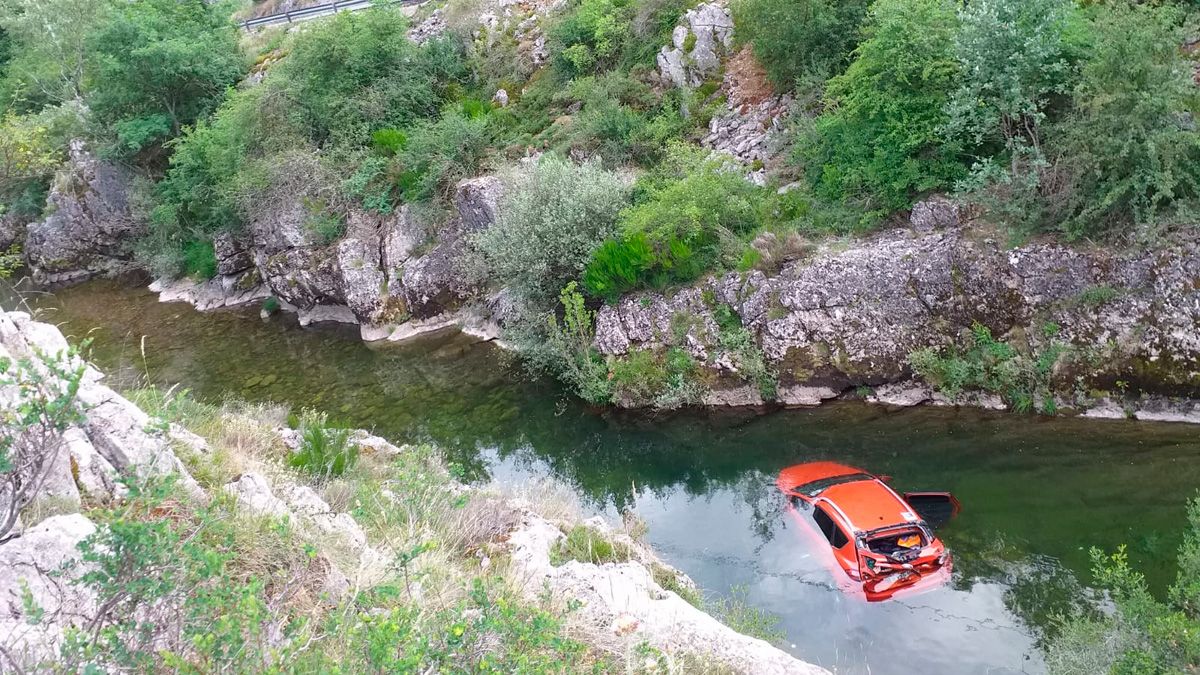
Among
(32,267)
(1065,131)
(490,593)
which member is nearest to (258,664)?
(490,593)

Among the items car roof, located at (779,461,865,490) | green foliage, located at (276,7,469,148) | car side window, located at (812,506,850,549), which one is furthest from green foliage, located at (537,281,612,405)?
green foliage, located at (276,7,469,148)

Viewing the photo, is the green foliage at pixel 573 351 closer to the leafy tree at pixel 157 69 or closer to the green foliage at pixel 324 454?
the green foliage at pixel 324 454

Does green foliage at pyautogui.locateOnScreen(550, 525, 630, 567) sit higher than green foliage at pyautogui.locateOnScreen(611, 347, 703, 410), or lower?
higher

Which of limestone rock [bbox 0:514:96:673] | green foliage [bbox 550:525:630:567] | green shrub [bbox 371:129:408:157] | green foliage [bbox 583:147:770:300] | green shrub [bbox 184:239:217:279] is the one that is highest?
limestone rock [bbox 0:514:96:673]

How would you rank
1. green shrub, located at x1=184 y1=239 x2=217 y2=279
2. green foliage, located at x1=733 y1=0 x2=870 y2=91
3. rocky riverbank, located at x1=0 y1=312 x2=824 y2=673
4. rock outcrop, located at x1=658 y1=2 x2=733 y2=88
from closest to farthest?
1. rocky riverbank, located at x1=0 y1=312 x2=824 y2=673
2. green foliage, located at x1=733 y1=0 x2=870 y2=91
3. rock outcrop, located at x1=658 y1=2 x2=733 y2=88
4. green shrub, located at x1=184 y1=239 x2=217 y2=279

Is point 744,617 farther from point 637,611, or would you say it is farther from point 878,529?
point 637,611

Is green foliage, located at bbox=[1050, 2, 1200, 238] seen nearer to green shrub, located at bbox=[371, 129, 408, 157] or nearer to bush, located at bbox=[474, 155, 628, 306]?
bush, located at bbox=[474, 155, 628, 306]
